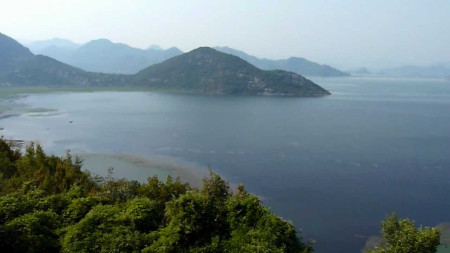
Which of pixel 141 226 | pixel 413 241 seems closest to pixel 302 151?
pixel 413 241

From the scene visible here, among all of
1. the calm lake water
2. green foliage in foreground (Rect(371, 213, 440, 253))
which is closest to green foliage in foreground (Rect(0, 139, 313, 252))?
green foliage in foreground (Rect(371, 213, 440, 253))

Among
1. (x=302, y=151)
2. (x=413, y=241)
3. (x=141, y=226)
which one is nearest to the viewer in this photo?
(x=141, y=226)

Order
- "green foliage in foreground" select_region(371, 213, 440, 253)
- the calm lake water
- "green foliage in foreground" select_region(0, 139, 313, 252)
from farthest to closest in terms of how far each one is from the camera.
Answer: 1. the calm lake water
2. "green foliage in foreground" select_region(371, 213, 440, 253)
3. "green foliage in foreground" select_region(0, 139, 313, 252)

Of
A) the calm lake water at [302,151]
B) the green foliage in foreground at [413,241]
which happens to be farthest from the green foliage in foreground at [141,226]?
the calm lake water at [302,151]

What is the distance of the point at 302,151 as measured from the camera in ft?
234

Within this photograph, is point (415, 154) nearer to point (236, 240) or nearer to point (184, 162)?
point (184, 162)

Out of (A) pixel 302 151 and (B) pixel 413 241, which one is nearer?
(B) pixel 413 241

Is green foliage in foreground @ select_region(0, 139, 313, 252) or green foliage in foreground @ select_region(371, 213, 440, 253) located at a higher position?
green foliage in foreground @ select_region(0, 139, 313, 252)

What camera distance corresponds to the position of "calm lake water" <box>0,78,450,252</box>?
147ft

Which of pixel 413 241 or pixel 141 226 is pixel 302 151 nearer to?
pixel 413 241

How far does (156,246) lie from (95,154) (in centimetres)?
5534

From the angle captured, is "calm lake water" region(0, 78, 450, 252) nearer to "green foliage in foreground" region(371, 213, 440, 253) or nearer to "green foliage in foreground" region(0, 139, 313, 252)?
"green foliage in foreground" region(371, 213, 440, 253)

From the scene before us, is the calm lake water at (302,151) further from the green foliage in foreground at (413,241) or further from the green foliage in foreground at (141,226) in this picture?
the green foliage in foreground at (141,226)

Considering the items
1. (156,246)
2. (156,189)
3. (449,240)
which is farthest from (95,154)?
(449,240)
